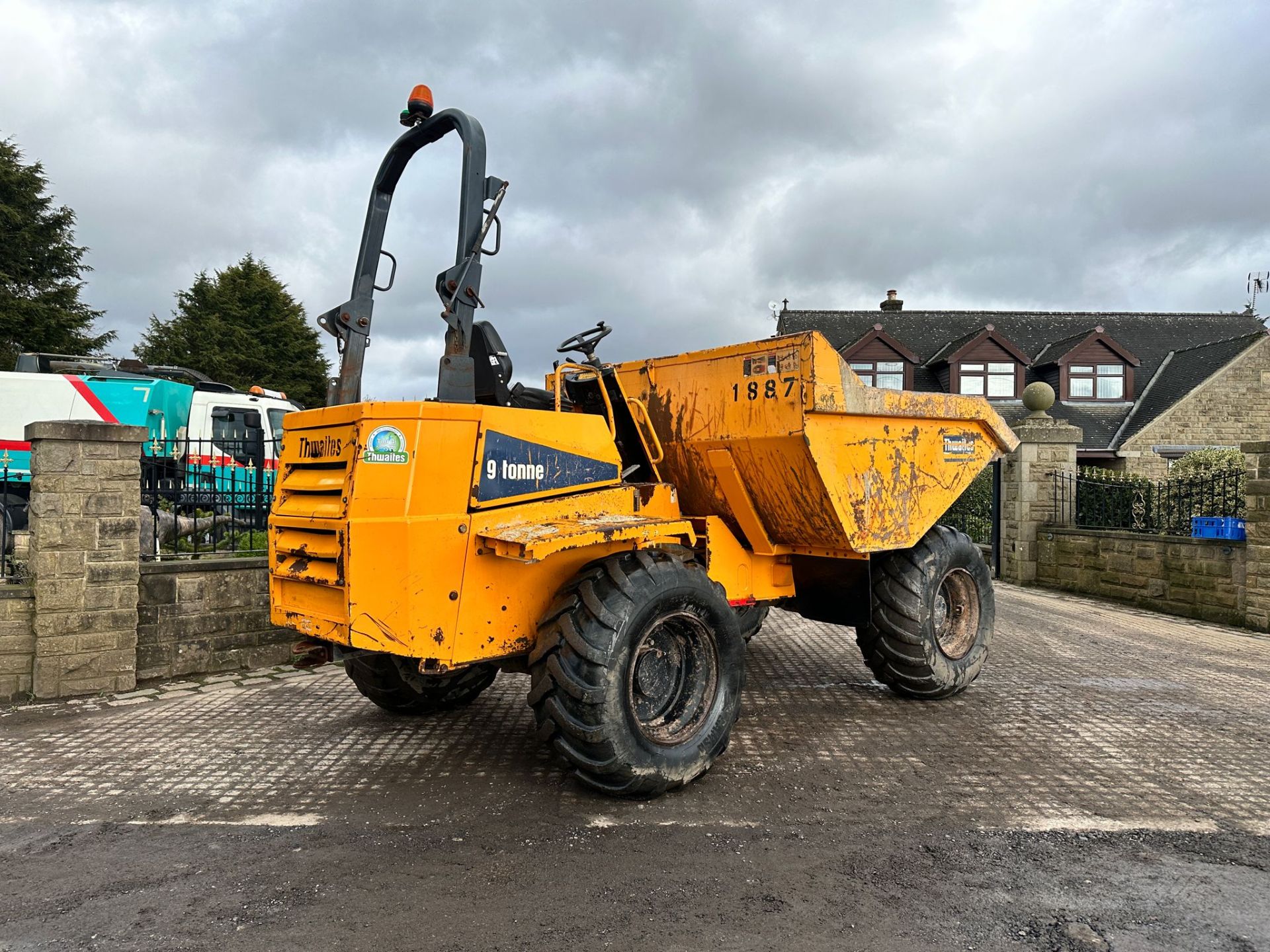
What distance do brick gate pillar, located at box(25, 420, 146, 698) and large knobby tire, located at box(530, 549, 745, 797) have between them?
12.1 ft

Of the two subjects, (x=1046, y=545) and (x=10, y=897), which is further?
(x=1046, y=545)

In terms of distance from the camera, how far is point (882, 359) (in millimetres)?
26312

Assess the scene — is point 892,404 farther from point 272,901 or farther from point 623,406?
point 272,901

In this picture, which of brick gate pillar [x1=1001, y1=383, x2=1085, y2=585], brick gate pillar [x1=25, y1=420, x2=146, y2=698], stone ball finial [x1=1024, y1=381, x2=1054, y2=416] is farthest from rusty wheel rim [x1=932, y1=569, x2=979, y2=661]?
stone ball finial [x1=1024, y1=381, x2=1054, y2=416]

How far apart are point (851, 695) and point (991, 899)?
113 inches

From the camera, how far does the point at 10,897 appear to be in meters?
3.02

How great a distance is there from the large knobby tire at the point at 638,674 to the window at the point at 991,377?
23684mm

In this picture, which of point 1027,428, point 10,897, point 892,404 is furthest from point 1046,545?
point 10,897

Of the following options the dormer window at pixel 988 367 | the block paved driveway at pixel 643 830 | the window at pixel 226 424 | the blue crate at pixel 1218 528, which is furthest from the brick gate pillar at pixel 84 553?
the dormer window at pixel 988 367

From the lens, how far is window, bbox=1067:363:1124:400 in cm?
2567

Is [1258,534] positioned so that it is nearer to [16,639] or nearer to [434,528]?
[434,528]

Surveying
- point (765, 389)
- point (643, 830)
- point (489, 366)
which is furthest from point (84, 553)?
point (765, 389)

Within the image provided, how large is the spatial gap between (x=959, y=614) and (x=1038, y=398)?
8.66 metres

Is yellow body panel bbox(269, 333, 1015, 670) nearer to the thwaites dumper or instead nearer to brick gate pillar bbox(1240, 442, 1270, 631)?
the thwaites dumper
